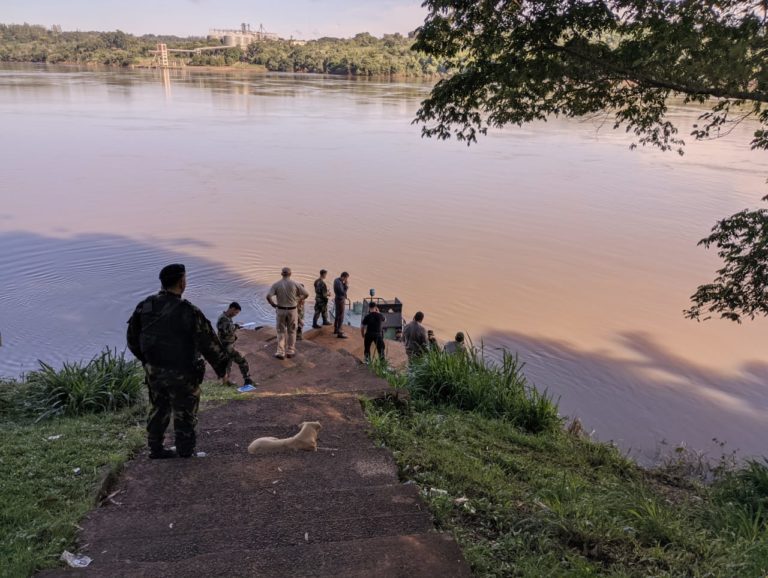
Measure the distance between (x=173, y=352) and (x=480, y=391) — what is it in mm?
3905

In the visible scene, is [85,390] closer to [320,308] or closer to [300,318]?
[300,318]

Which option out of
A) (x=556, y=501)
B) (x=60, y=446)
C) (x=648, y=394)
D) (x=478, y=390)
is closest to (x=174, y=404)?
(x=60, y=446)

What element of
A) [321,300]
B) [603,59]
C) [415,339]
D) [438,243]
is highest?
[603,59]

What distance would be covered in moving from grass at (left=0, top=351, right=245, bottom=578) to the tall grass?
240 cm

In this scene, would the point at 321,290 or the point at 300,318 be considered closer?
the point at 300,318

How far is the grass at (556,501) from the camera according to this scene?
3318mm

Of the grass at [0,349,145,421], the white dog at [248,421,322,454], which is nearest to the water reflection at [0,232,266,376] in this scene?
the grass at [0,349,145,421]

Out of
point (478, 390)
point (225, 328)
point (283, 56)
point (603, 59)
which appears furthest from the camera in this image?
point (283, 56)

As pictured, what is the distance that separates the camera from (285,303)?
9094 mm

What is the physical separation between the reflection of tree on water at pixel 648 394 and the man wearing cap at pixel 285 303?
5230 mm

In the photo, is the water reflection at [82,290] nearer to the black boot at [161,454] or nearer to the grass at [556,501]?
the black boot at [161,454]

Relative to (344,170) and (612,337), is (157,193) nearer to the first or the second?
(344,170)

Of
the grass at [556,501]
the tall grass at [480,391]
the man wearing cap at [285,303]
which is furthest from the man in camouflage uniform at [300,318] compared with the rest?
the grass at [556,501]

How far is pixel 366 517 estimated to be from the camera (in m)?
3.38
